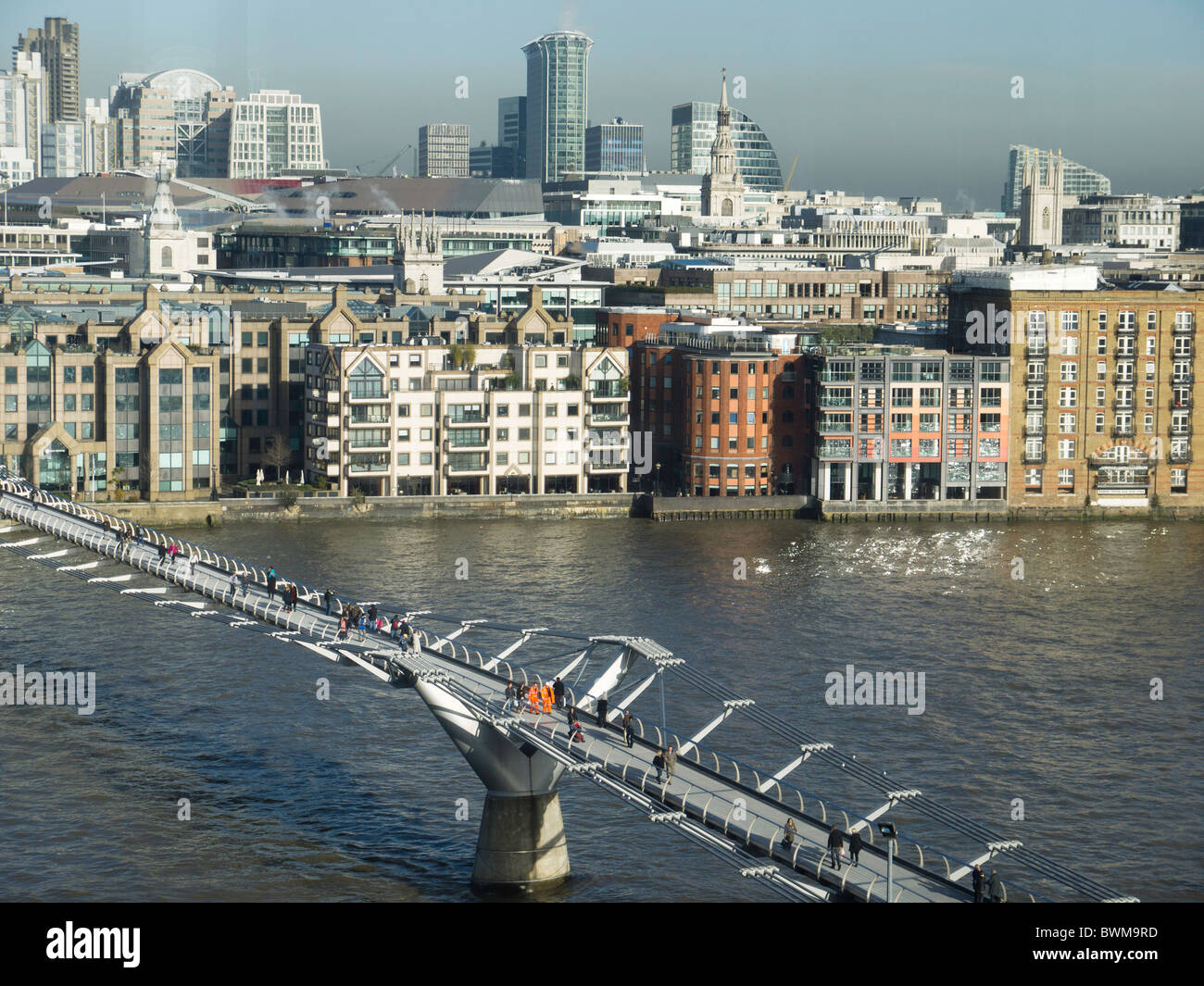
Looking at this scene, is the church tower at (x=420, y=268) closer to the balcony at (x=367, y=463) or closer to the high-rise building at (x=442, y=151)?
the balcony at (x=367, y=463)

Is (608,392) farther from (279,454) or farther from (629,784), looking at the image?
(629,784)

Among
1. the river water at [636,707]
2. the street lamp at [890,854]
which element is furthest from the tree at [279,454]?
the street lamp at [890,854]

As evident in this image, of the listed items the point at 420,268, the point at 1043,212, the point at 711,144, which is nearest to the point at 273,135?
the point at 711,144

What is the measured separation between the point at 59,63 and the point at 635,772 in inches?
6190

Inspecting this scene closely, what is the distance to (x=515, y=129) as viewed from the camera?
184m

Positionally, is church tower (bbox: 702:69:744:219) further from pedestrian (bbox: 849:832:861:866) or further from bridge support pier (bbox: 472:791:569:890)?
pedestrian (bbox: 849:832:861:866)

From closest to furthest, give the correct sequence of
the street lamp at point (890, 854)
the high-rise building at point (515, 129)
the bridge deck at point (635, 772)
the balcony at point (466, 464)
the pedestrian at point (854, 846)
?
the street lamp at point (890, 854) < the bridge deck at point (635, 772) < the pedestrian at point (854, 846) < the balcony at point (466, 464) < the high-rise building at point (515, 129)

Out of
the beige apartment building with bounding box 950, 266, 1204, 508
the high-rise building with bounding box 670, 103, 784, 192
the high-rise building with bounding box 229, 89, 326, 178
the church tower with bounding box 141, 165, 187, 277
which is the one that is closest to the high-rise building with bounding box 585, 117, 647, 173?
the high-rise building with bounding box 670, 103, 784, 192

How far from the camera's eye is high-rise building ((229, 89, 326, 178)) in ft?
542

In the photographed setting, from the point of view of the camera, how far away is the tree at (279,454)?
52.7 m

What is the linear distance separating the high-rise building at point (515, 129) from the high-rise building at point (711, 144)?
14881 millimetres

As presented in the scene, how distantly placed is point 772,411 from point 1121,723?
2506 centimetres
